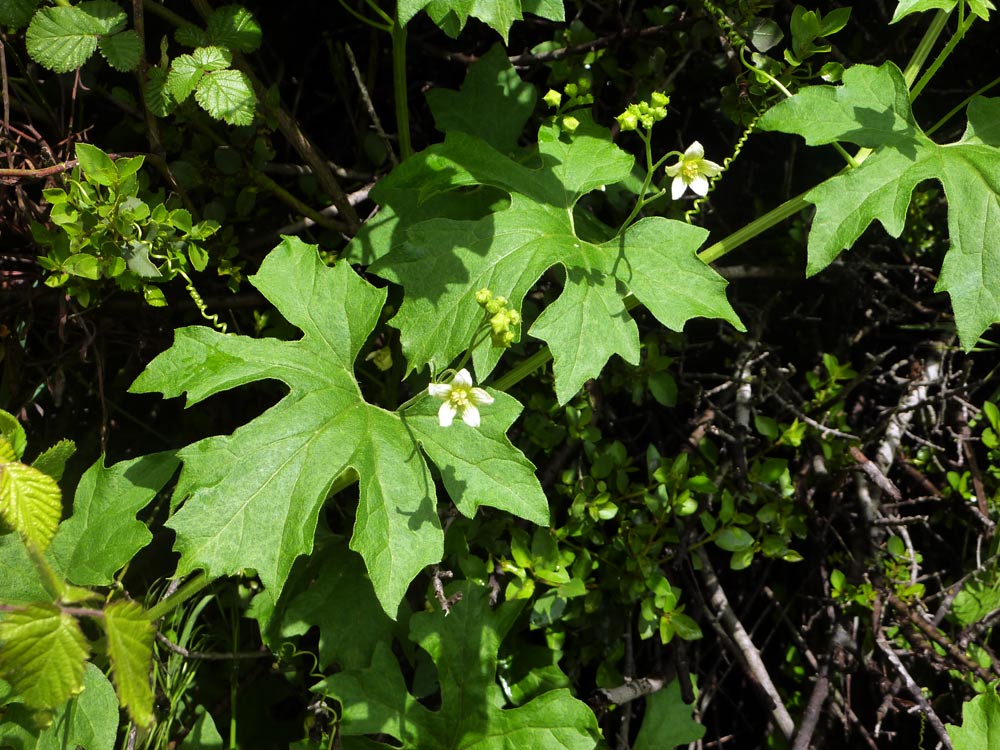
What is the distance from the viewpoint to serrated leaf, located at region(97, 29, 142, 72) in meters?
1.83

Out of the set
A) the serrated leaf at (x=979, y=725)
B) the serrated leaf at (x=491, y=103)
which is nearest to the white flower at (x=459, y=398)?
the serrated leaf at (x=491, y=103)

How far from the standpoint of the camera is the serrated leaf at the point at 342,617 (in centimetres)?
215

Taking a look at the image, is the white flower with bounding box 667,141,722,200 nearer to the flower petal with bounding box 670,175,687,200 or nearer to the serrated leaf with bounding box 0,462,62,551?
the flower petal with bounding box 670,175,687,200

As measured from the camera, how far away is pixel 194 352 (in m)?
1.80

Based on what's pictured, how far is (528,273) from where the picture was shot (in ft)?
5.88

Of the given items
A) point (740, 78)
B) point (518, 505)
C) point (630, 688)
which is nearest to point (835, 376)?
point (740, 78)

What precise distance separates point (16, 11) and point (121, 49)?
25cm

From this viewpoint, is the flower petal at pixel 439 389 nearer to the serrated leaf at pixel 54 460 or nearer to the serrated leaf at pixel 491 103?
the serrated leaf at pixel 54 460

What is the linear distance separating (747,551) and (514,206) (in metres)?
1.21

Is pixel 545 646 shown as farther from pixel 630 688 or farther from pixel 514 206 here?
pixel 514 206

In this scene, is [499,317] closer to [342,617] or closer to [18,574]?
[342,617]

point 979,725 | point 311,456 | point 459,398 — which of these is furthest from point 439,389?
point 979,725

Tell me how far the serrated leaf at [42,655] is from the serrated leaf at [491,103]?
4.95 feet

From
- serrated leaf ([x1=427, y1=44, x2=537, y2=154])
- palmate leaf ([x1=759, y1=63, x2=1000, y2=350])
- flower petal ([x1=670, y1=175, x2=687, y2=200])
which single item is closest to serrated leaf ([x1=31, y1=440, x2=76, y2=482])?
serrated leaf ([x1=427, y1=44, x2=537, y2=154])
